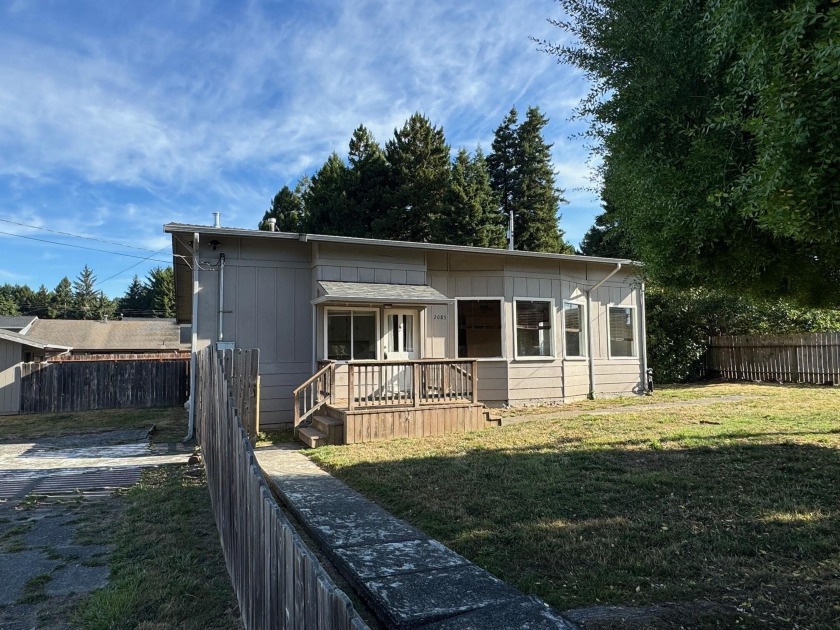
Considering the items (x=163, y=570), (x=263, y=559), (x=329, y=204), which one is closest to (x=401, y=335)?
(x=163, y=570)

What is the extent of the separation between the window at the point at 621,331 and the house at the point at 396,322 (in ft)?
0.79

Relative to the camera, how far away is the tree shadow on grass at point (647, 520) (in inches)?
126

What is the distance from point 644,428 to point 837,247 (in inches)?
234

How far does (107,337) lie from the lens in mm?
30125

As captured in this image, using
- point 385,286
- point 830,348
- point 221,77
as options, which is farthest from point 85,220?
point 830,348

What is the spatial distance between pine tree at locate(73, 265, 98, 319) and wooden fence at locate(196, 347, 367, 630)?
73807 mm

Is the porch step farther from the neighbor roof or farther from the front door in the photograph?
the neighbor roof

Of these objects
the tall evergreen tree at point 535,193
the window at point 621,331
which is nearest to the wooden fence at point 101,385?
the window at point 621,331

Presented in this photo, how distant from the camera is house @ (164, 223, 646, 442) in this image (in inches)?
381

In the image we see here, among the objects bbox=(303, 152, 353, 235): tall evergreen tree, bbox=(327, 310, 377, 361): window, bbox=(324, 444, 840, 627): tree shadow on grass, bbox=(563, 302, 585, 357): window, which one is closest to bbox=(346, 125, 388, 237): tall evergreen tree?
bbox=(303, 152, 353, 235): tall evergreen tree

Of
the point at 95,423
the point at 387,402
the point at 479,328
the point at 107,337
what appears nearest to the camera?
the point at 387,402

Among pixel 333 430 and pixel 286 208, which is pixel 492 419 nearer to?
pixel 333 430

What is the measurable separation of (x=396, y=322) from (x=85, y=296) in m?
76.3

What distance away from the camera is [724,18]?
308cm
